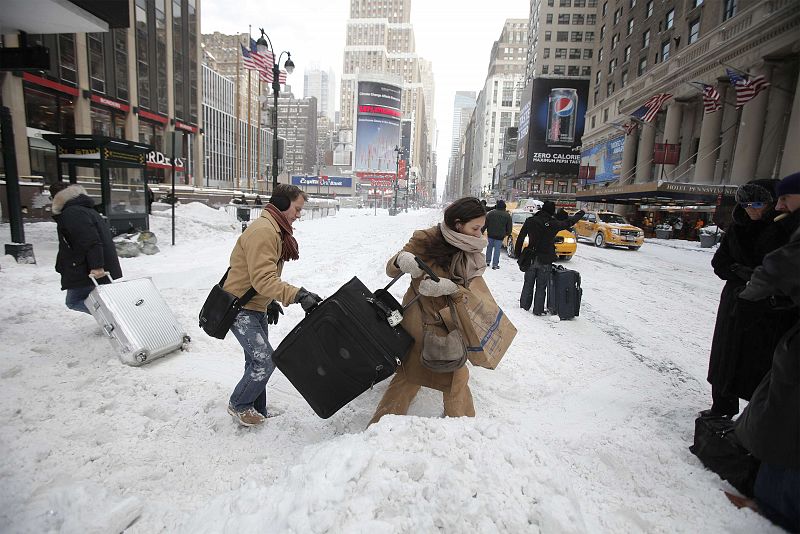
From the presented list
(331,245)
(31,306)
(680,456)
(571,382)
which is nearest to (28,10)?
(31,306)

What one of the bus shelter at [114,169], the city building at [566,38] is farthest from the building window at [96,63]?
the city building at [566,38]

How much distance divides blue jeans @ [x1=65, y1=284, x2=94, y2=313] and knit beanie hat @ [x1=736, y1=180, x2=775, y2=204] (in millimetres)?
5992

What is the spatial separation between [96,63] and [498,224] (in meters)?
33.6

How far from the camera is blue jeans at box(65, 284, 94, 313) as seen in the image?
4.26 meters

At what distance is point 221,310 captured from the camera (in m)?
2.89

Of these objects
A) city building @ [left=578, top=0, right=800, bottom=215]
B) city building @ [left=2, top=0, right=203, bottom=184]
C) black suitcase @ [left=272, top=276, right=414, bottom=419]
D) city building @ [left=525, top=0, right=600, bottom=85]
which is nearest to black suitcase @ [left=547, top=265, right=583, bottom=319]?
black suitcase @ [left=272, top=276, right=414, bottom=419]

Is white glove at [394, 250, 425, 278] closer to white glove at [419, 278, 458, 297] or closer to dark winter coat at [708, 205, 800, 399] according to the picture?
white glove at [419, 278, 458, 297]

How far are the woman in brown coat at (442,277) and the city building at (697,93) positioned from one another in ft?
82.0

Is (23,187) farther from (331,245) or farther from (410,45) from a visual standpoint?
(410,45)

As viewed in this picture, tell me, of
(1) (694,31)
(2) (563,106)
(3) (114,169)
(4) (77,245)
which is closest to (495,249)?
(4) (77,245)

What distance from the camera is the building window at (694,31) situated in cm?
3170

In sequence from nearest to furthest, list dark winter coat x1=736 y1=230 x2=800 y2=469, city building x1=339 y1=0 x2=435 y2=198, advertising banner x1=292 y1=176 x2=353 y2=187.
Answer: dark winter coat x1=736 y1=230 x2=800 y2=469 → advertising banner x1=292 y1=176 x2=353 y2=187 → city building x1=339 y1=0 x2=435 y2=198

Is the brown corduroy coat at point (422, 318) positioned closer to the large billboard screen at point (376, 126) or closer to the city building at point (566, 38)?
the city building at point (566, 38)

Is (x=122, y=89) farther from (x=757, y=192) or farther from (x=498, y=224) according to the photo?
(x=757, y=192)
